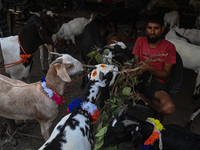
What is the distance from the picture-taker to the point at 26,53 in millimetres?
3768

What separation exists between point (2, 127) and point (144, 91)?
2970 millimetres

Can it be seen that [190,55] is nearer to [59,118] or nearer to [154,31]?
[154,31]

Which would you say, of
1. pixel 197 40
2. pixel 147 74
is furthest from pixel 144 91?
pixel 197 40

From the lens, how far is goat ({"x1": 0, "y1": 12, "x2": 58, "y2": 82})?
3703 mm

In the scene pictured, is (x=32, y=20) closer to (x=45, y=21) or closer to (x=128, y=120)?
(x=45, y=21)

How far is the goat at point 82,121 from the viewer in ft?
6.74

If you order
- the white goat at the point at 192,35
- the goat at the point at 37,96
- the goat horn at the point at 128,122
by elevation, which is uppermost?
the white goat at the point at 192,35

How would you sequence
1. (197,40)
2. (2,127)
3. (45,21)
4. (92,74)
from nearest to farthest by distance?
(92,74) < (2,127) < (45,21) < (197,40)

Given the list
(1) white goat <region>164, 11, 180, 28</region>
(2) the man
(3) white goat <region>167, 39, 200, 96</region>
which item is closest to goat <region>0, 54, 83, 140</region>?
(2) the man

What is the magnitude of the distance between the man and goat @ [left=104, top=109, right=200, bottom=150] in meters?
0.51

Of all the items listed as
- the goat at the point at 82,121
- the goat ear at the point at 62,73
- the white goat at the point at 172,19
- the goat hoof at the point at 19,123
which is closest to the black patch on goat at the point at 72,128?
the goat at the point at 82,121

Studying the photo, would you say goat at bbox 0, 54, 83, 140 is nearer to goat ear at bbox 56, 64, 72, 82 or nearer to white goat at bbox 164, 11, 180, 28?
goat ear at bbox 56, 64, 72, 82

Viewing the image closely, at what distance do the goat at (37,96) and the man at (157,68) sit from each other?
4.27ft

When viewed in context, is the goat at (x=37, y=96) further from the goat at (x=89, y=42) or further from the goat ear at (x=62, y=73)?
the goat at (x=89, y=42)
